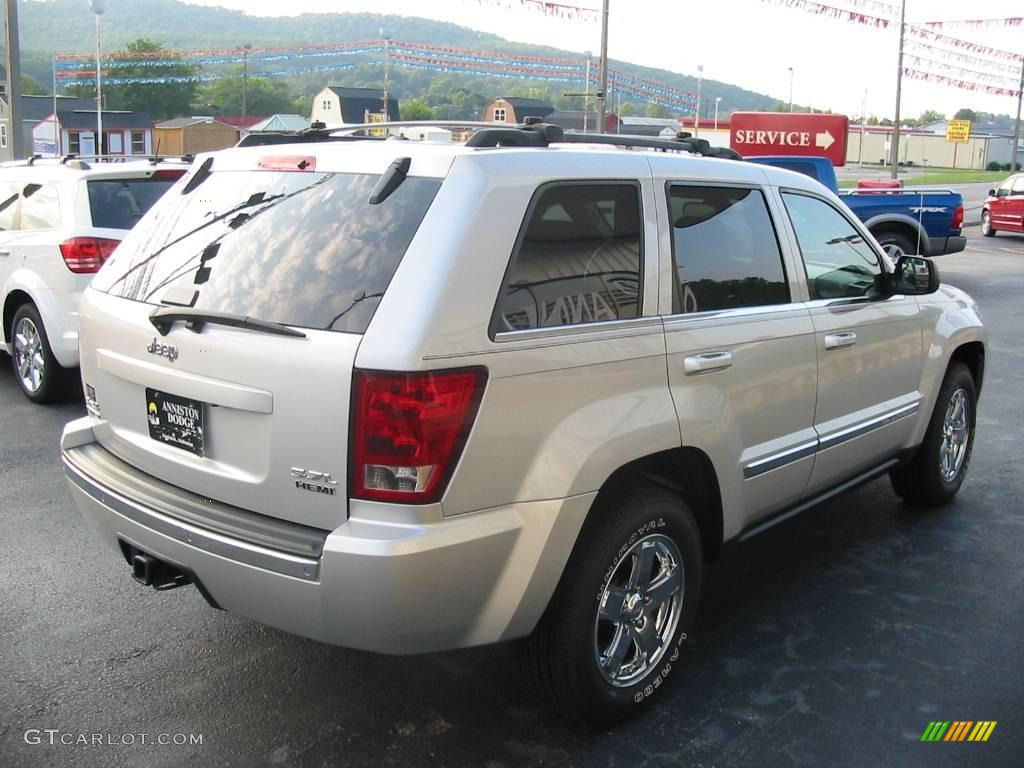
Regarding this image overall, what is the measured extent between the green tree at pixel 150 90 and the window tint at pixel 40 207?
97.1m

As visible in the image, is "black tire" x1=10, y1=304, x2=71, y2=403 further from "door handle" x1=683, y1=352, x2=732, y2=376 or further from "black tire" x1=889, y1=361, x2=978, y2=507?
"black tire" x1=889, y1=361, x2=978, y2=507

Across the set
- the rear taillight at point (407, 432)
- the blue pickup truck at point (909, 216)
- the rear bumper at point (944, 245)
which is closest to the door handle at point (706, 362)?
the rear taillight at point (407, 432)

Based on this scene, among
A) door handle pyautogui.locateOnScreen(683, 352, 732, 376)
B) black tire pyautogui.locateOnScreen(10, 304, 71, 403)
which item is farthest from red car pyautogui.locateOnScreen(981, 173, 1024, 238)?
door handle pyautogui.locateOnScreen(683, 352, 732, 376)

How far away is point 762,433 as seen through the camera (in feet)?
12.6

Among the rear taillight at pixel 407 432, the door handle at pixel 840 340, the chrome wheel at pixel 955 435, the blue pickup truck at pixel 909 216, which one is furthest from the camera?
the blue pickup truck at pixel 909 216

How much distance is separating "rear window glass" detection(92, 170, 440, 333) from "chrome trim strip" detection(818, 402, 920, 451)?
7.19 feet

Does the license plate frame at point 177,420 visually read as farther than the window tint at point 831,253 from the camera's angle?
No

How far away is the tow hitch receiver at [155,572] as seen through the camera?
127 inches

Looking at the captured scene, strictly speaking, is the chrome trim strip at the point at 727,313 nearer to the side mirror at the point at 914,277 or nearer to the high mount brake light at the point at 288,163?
the side mirror at the point at 914,277

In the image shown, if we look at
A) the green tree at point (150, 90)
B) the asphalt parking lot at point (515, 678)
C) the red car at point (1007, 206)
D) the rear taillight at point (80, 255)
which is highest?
the green tree at point (150, 90)

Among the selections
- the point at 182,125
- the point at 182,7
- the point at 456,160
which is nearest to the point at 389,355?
the point at 456,160

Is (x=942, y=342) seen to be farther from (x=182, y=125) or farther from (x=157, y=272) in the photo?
(x=182, y=125)

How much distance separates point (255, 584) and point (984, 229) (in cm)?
2692

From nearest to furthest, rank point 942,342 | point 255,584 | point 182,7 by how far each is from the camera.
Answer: point 255,584 < point 942,342 < point 182,7
